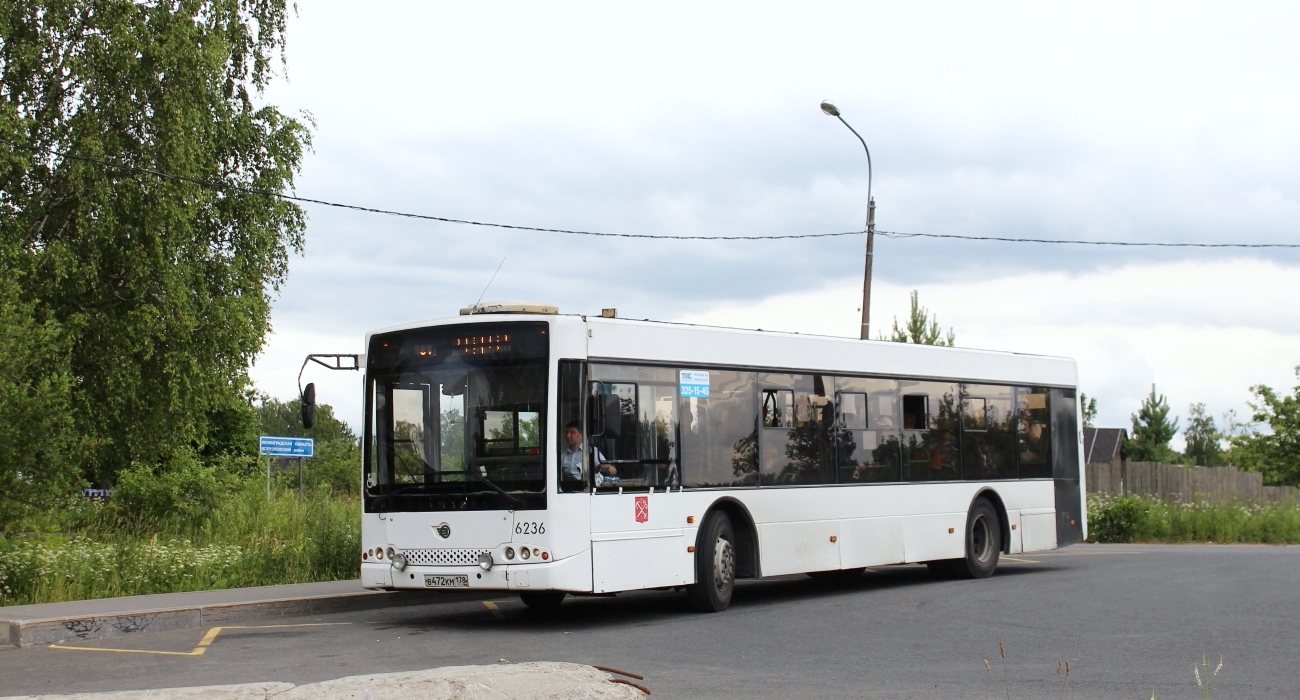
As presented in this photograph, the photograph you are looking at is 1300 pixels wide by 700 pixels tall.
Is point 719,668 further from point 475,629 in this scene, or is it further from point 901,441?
point 901,441

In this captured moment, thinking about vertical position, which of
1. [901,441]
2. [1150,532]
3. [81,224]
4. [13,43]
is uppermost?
[13,43]

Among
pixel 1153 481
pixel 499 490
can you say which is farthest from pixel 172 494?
pixel 1153 481

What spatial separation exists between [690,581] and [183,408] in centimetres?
1855

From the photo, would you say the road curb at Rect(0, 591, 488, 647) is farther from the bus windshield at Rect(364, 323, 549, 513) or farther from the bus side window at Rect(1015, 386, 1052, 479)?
the bus side window at Rect(1015, 386, 1052, 479)

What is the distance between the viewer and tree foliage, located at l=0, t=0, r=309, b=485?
2742 centimetres

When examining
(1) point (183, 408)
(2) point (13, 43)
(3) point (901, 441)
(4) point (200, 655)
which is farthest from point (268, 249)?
(4) point (200, 655)

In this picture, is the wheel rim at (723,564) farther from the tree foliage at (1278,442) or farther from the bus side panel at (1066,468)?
the tree foliage at (1278,442)

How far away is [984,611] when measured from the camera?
1389 centimetres

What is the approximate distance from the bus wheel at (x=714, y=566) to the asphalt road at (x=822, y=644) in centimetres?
18

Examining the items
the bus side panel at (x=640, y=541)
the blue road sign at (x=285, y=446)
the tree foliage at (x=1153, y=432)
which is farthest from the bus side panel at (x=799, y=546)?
the tree foliage at (x=1153, y=432)

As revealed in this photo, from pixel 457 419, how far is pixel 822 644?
156 inches

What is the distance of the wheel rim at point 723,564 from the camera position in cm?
1401

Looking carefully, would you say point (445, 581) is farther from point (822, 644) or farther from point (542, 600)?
point (822, 644)

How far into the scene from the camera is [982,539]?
1844cm
